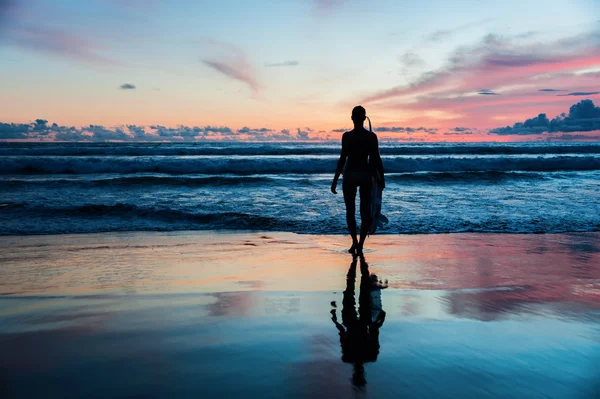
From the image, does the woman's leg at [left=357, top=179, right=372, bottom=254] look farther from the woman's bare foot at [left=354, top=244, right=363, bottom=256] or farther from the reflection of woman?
the reflection of woman

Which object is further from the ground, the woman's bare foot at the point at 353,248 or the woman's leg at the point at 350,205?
the woman's leg at the point at 350,205

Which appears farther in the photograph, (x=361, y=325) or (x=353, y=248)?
(x=353, y=248)

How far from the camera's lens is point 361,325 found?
2955 mm

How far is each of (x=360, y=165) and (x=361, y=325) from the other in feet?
11.0

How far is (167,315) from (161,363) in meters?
0.87

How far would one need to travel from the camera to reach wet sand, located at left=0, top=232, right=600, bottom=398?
211 cm

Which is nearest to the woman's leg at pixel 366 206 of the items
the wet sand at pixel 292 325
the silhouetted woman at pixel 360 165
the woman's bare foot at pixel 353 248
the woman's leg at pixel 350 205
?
the silhouetted woman at pixel 360 165

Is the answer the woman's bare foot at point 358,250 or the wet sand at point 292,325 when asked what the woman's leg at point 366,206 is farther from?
the wet sand at point 292,325

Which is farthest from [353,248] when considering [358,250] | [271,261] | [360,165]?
[271,261]

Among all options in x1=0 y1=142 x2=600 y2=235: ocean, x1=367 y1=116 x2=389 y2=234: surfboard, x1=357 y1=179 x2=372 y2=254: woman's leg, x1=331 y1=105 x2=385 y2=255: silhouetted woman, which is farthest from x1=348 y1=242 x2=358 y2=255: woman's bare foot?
x1=0 y1=142 x2=600 y2=235: ocean

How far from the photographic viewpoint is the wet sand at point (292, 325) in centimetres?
211

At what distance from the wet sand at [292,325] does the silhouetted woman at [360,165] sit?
2.02ft

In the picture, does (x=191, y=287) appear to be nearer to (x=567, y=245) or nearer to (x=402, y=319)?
(x=402, y=319)

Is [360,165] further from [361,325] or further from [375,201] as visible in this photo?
[361,325]
